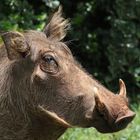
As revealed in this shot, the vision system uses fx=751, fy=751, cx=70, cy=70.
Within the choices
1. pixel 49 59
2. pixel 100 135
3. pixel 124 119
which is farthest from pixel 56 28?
pixel 100 135

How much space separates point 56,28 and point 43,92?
26.7 inches

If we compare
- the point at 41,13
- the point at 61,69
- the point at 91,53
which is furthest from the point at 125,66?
the point at 61,69

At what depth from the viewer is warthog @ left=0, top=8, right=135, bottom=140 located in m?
4.71

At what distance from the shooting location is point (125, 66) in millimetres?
10055

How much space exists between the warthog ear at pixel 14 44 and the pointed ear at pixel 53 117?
389 millimetres

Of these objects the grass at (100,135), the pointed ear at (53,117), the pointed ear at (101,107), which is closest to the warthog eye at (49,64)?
the pointed ear at (53,117)

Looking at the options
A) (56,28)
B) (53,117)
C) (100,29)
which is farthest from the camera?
(100,29)

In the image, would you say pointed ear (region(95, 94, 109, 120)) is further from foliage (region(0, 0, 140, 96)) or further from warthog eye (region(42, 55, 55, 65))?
foliage (region(0, 0, 140, 96))

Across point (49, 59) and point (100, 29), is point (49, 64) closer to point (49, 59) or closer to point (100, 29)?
point (49, 59)

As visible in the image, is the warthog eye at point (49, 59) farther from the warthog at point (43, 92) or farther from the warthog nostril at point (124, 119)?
the warthog nostril at point (124, 119)

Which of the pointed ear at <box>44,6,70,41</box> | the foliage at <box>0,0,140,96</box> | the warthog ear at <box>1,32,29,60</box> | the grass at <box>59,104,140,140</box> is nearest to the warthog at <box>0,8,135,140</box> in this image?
the warthog ear at <box>1,32,29,60</box>

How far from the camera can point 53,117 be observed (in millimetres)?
4711

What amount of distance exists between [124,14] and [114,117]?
5.27 metres

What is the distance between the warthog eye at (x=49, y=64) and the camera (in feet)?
15.8
